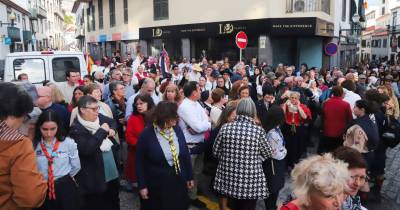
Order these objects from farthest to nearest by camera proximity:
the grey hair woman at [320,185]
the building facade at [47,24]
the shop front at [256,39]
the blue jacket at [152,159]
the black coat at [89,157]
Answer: the building facade at [47,24] < the shop front at [256,39] < the blue jacket at [152,159] < the black coat at [89,157] < the grey hair woman at [320,185]

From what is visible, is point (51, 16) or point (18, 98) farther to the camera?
point (51, 16)

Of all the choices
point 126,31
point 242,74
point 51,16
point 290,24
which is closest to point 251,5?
point 290,24

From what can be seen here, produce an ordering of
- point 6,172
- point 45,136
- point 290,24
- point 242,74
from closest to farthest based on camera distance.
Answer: point 6,172 → point 45,136 → point 242,74 → point 290,24

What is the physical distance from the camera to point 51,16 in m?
65.5

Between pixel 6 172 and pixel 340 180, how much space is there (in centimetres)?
212

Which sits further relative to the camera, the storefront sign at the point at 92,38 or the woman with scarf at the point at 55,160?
the storefront sign at the point at 92,38

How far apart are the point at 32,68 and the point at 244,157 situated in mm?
7093

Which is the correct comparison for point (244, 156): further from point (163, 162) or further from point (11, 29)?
point (11, 29)

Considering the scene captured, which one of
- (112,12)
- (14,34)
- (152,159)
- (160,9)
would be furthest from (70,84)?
(14,34)

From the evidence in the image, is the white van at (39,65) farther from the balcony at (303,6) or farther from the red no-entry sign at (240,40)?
the balcony at (303,6)

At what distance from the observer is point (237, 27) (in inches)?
744

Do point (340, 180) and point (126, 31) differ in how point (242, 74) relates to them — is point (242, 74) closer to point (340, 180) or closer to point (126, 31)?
point (340, 180)

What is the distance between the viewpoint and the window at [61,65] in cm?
939

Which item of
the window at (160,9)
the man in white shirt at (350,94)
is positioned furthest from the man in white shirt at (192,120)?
A: the window at (160,9)
